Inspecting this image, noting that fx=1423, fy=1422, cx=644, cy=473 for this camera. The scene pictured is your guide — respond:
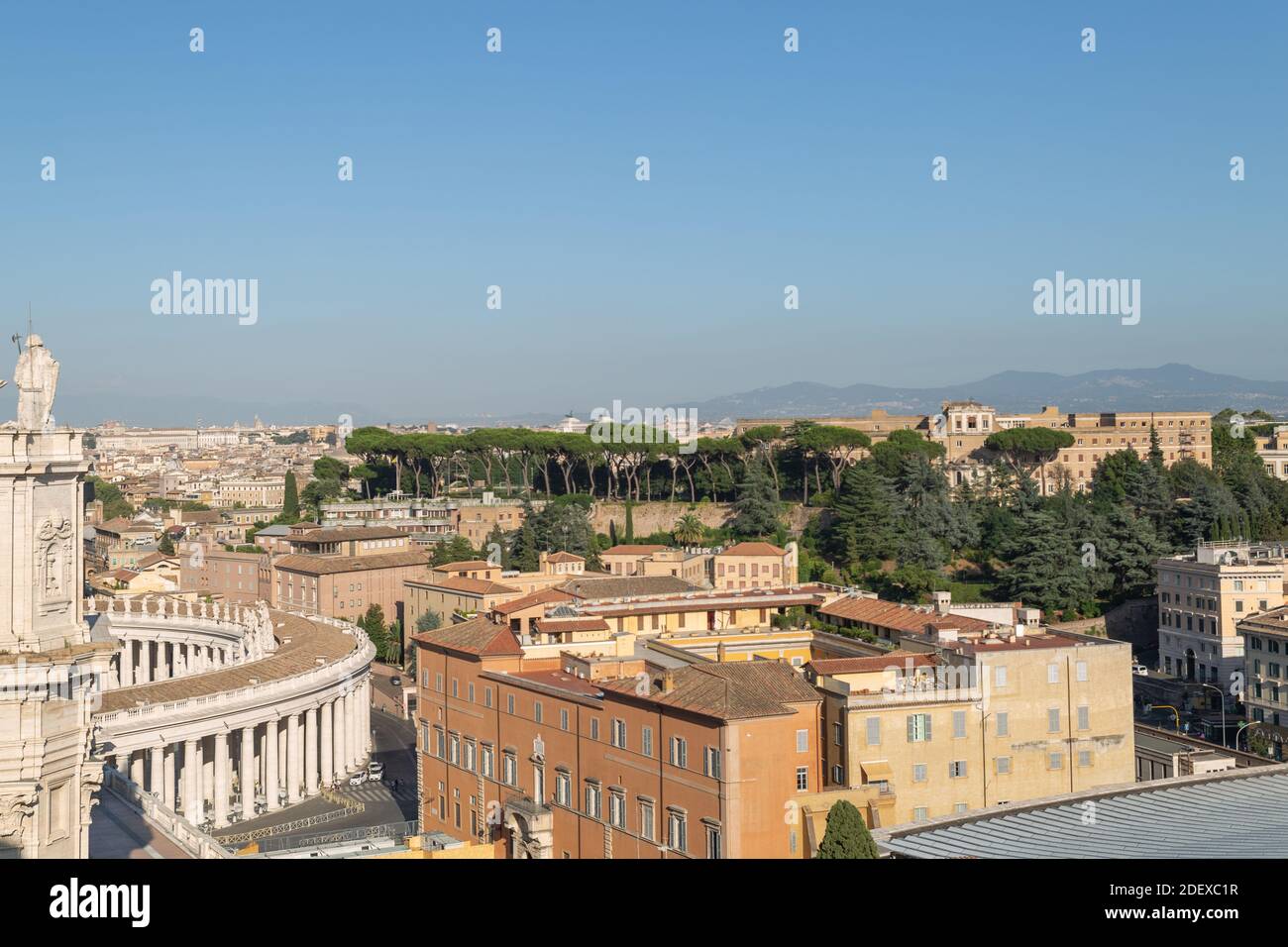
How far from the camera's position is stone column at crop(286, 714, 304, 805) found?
34.9 m

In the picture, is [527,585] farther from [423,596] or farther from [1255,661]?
[1255,661]

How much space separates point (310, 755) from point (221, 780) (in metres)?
3.90

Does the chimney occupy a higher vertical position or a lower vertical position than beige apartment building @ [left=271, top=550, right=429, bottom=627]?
higher

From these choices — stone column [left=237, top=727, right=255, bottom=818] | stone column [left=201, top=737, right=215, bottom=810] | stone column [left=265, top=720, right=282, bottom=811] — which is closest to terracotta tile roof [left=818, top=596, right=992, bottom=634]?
stone column [left=265, top=720, right=282, bottom=811]

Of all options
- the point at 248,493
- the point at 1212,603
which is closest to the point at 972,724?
the point at 1212,603

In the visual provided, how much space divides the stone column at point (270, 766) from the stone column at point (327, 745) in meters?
2.38

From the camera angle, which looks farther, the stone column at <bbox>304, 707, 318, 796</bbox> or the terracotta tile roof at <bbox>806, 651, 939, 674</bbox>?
the stone column at <bbox>304, 707, 318, 796</bbox>

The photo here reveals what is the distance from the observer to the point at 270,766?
34.2 metres

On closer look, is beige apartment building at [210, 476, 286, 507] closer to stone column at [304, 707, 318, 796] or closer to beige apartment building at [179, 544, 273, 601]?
beige apartment building at [179, 544, 273, 601]

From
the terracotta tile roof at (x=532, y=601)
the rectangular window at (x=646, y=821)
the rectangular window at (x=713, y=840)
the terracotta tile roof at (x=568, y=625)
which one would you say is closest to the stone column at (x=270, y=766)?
the terracotta tile roof at (x=532, y=601)

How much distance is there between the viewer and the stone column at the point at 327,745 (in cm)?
3662

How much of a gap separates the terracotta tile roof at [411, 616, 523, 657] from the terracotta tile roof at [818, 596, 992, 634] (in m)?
9.13
